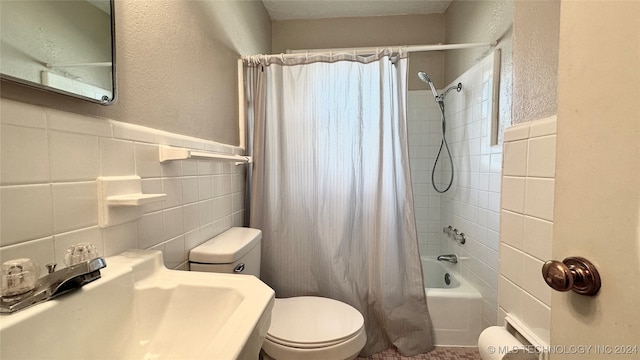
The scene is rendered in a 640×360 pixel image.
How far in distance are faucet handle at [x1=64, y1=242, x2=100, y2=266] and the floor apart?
1.53 metres

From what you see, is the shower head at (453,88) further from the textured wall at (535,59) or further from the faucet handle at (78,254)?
the faucet handle at (78,254)

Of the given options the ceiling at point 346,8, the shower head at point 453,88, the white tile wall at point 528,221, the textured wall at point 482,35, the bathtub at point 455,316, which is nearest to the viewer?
the white tile wall at point 528,221

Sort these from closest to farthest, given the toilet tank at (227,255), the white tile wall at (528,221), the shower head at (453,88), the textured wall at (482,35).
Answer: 1. the white tile wall at (528,221)
2. the toilet tank at (227,255)
3. the textured wall at (482,35)
4. the shower head at (453,88)

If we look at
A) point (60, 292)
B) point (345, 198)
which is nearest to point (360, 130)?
point (345, 198)

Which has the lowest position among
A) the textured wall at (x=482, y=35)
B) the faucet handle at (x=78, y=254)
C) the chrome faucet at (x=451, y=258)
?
the chrome faucet at (x=451, y=258)

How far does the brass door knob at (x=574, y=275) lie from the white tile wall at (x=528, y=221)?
29 centimetres

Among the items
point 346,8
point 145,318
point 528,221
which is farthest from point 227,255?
point 346,8

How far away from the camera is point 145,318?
709 millimetres

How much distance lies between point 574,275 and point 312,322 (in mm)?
1092

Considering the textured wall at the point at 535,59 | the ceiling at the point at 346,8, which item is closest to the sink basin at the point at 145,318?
the textured wall at the point at 535,59

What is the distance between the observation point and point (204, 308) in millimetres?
720

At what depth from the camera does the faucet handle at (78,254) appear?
1.98 feet

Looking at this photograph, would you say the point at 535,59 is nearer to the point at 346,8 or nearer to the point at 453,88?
the point at 453,88

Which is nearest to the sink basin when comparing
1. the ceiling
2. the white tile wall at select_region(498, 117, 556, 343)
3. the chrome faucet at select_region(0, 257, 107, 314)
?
the chrome faucet at select_region(0, 257, 107, 314)
